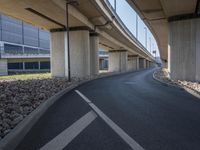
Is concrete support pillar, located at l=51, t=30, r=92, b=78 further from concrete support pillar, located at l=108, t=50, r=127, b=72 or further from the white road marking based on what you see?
concrete support pillar, located at l=108, t=50, r=127, b=72

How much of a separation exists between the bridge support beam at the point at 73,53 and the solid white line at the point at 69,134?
22.5 m

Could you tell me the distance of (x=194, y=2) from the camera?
67.6ft

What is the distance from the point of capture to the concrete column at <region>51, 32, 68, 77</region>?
105 ft

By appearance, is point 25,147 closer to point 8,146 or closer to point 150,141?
point 8,146

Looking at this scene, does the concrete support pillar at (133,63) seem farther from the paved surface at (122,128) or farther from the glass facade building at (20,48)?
the paved surface at (122,128)

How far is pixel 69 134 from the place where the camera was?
6.73 m

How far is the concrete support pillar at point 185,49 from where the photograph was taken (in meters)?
23.3

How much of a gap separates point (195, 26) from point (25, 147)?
20.5 meters

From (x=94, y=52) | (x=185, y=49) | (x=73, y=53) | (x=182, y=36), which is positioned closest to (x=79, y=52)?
(x=73, y=53)

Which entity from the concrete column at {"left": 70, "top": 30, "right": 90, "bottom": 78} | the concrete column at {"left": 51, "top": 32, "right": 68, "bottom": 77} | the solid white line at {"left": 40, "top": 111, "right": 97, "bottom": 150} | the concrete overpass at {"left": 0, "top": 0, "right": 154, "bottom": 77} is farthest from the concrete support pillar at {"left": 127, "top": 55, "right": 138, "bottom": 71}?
the solid white line at {"left": 40, "top": 111, "right": 97, "bottom": 150}

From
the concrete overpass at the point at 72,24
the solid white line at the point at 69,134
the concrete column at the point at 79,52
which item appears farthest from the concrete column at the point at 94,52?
the solid white line at the point at 69,134

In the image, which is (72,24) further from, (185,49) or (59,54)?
(185,49)

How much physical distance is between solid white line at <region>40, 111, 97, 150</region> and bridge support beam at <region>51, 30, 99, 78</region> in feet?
73.9

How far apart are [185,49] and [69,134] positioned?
63.2 ft
